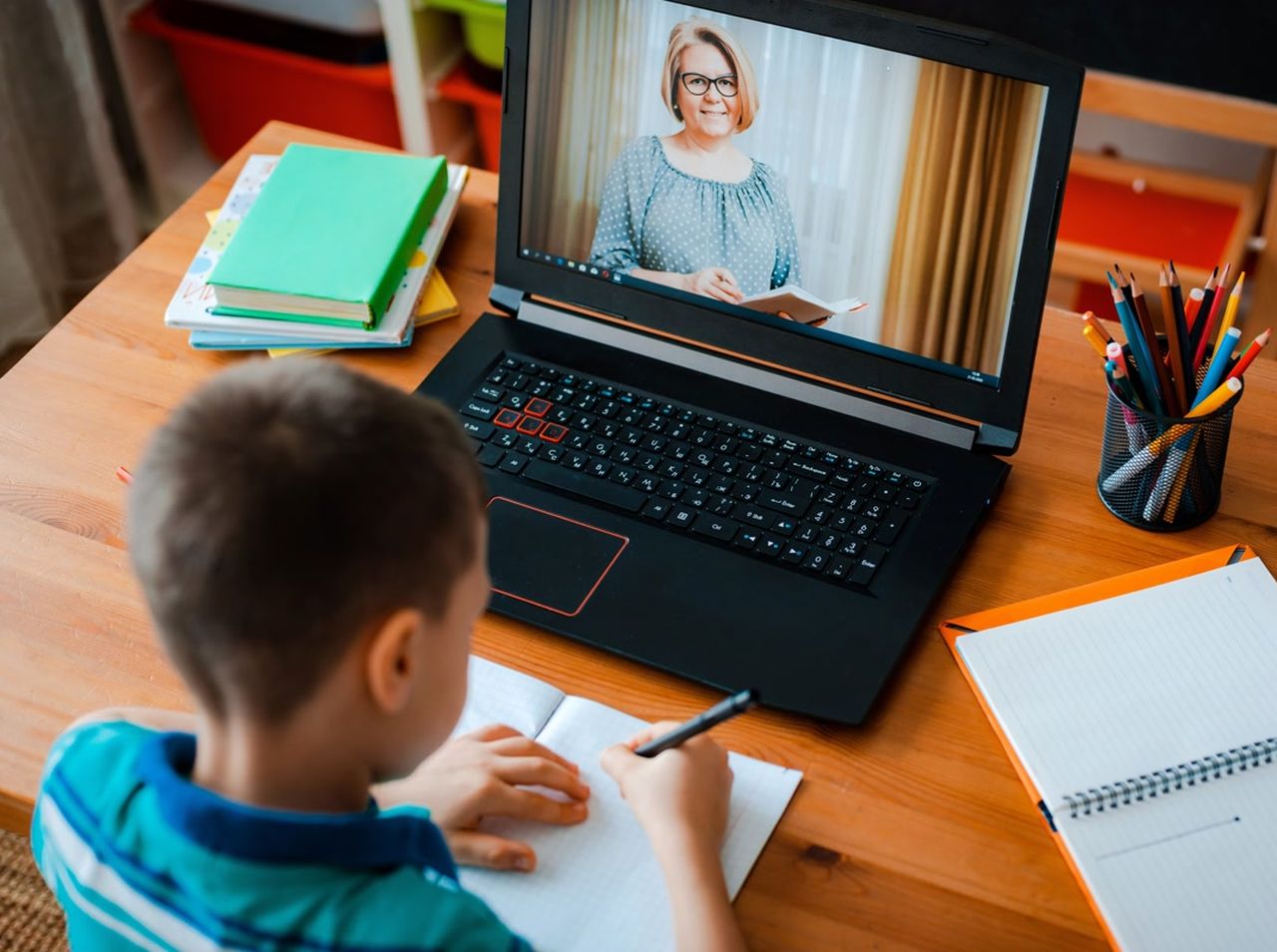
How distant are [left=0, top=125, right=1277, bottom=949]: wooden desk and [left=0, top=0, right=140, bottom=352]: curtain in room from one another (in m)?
0.92

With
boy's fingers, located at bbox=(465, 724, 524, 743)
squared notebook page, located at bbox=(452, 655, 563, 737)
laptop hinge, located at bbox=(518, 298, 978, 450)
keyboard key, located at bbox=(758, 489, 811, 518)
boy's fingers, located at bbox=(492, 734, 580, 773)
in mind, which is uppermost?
laptop hinge, located at bbox=(518, 298, 978, 450)

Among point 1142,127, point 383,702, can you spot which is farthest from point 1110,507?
point 1142,127

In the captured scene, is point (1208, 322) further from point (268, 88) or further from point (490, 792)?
point (268, 88)

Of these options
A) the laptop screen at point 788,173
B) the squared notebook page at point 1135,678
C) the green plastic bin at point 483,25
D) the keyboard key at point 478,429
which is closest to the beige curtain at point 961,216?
the laptop screen at point 788,173

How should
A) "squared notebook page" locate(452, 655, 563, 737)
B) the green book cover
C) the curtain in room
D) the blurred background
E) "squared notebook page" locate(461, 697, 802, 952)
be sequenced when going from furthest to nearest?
the curtain in room
the blurred background
the green book cover
"squared notebook page" locate(452, 655, 563, 737)
"squared notebook page" locate(461, 697, 802, 952)

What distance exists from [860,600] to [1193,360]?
29cm

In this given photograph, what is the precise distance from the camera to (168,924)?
26.7 inches

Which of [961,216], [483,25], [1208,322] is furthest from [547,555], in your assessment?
[483,25]

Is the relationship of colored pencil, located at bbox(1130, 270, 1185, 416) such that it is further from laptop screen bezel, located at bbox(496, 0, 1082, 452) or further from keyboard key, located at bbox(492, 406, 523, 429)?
keyboard key, located at bbox(492, 406, 523, 429)

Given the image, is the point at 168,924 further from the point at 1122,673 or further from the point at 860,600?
the point at 1122,673

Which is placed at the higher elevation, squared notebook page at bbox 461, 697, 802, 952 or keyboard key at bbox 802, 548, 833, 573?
keyboard key at bbox 802, 548, 833, 573

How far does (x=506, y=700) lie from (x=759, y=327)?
36 cm

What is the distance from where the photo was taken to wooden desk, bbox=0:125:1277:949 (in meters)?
→ 0.79

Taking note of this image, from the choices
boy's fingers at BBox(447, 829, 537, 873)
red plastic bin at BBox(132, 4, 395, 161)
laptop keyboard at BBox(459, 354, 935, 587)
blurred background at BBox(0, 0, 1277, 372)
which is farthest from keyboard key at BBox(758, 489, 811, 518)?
red plastic bin at BBox(132, 4, 395, 161)
